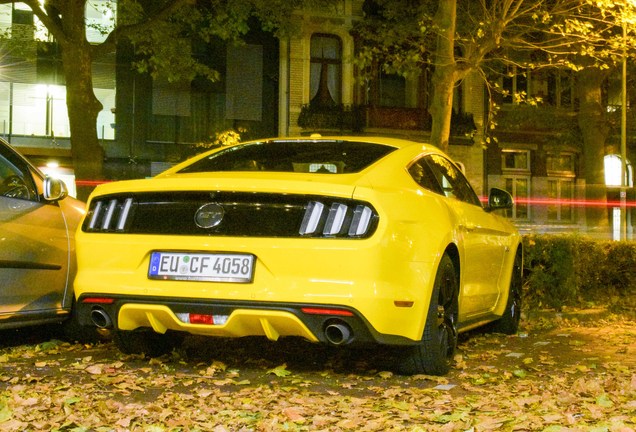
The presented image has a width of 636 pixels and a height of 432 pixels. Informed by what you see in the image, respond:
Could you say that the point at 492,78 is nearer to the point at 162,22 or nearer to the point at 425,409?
the point at 162,22

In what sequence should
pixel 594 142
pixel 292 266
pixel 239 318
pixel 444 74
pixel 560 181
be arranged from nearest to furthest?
pixel 292 266
pixel 239 318
pixel 444 74
pixel 594 142
pixel 560 181

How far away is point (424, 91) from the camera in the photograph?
108 feet

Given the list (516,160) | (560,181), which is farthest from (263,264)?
(560,181)

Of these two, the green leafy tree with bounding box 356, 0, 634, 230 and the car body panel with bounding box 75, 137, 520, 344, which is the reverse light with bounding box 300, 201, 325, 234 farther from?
the green leafy tree with bounding box 356, 0, 634, 230

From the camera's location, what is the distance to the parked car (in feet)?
20.0

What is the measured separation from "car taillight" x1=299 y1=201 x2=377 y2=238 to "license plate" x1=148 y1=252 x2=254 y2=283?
38cm

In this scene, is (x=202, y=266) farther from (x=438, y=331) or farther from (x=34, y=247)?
(x=34, y=247)

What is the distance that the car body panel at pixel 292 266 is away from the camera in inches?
192

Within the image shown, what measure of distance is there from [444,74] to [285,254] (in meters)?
10.0

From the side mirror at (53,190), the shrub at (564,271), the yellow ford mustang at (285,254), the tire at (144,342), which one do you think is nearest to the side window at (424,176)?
the yellow ford mustang at (285,254)

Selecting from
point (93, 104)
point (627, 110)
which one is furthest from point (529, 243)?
point (627, 110)

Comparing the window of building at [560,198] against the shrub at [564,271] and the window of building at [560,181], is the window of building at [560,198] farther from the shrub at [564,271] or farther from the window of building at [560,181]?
the shrub at [564,271]

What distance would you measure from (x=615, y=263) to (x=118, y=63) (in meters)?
21.6

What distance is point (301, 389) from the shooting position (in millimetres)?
5199
